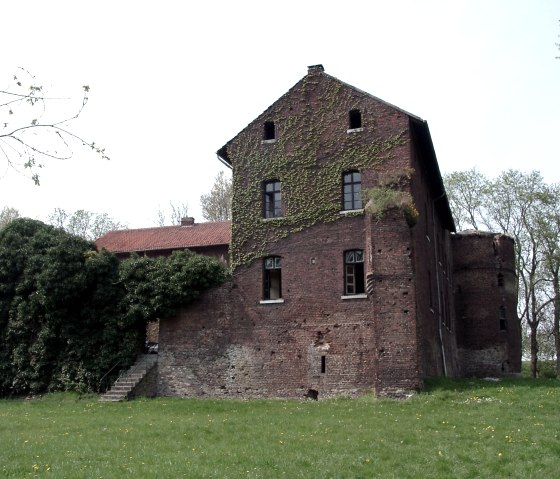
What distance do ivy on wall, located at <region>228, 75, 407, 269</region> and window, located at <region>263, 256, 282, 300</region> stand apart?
54cm

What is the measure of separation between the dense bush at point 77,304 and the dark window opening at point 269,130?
5.41 m

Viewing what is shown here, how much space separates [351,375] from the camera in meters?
24.2

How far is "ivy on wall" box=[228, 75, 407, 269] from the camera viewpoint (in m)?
26.1

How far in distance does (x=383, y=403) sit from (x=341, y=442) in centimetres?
696

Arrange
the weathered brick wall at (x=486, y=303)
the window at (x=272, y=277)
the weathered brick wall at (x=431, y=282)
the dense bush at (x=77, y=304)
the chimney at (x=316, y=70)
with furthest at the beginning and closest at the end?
the weathered brick wall at (x=486, y=303) → the chimney at (x=316, y=70) → the dense bush at (x=77, y=304) → the window at (x=272, y=277) → the weathered brick wall at (x=431, y=282)

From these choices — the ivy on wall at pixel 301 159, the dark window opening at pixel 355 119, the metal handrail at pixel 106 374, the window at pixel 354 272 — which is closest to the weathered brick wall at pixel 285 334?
the window at pixel 354 272

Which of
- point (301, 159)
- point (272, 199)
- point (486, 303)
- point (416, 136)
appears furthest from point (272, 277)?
point (486, 303)

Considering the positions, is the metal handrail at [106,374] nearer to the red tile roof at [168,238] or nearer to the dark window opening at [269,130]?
the dark window opening at [269,130]

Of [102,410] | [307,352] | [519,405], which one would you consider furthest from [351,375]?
[102,410]

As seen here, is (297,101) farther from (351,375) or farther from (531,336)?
(531,336)

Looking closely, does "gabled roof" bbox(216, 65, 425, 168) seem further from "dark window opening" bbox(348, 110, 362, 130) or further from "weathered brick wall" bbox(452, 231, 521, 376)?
"weathered brick wall" bbox(452, 231, 521, 376)

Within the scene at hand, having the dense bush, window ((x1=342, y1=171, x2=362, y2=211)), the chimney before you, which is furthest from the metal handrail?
the chimney

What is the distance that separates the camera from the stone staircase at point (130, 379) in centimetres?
2512

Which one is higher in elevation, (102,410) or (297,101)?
(297,101)
